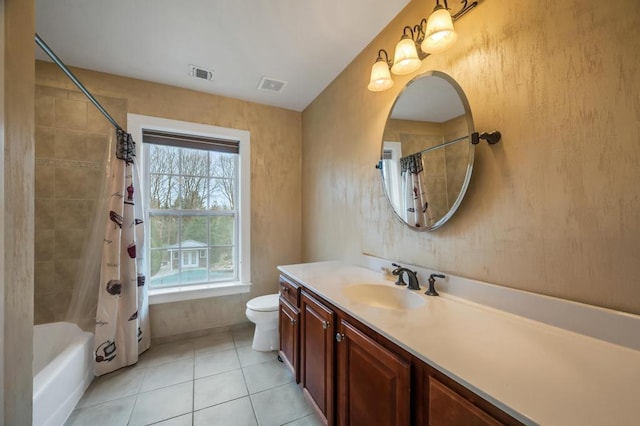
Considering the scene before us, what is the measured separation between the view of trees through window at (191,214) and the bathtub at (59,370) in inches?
26.6

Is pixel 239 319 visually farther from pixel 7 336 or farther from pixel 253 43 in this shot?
pixel 253 43

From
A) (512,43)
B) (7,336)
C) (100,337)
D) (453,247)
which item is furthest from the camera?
(100,337)

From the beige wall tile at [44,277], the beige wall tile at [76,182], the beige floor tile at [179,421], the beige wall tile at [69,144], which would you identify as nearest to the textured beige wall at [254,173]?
the beige wall tile at [69,144]

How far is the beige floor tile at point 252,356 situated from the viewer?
2053 millimetres

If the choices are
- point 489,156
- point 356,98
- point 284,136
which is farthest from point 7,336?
point 284,136

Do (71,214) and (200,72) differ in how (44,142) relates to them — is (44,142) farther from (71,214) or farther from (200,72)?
(200,72)

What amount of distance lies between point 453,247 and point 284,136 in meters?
2.24

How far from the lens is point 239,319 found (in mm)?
2646

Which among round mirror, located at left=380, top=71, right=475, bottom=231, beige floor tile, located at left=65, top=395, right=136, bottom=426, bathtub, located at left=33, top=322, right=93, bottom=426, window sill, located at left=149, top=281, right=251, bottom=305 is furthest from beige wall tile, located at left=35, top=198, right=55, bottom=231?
round mirror, located at left=380, top=71, right=475, bottom=231

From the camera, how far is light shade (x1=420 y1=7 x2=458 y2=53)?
1107 millimetres

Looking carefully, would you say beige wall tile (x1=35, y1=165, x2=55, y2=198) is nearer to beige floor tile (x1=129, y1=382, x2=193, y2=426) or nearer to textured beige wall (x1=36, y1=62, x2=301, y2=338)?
textured beige wall (x1=36, y1=62, x2=301, y2=338)

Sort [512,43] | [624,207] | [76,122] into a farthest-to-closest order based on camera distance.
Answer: [76,122], [512,43], [624,207]

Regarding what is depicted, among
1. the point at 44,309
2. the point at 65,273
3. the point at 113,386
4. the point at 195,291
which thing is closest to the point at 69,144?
the point at 65,273

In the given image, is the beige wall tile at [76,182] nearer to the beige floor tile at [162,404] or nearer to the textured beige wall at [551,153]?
the beige floor tile at [162,404]
